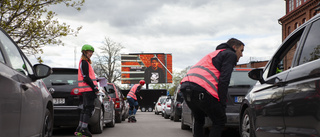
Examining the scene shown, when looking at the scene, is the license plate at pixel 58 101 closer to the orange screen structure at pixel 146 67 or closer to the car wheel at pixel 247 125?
the car wheel at pixel 247 125

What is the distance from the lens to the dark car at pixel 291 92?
3.49 metres

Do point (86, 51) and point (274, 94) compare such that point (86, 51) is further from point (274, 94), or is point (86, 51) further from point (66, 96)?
point (274, 94)

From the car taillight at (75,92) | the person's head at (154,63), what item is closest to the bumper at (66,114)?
the car taillight at (75,92)

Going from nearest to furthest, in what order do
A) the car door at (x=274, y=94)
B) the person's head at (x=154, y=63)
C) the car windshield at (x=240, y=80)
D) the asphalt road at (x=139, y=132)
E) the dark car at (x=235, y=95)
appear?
the car door at (x=274, y=94), the dark car at (x=235, y=95), the car windshield at (x=240, y=80), the asphalt road at (x=139, y=132), the person's head at (x=154, y=63)

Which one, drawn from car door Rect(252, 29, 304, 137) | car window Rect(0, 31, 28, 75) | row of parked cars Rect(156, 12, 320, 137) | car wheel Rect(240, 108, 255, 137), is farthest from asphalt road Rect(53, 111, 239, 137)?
car window Rect(0, 31, 28, 75)

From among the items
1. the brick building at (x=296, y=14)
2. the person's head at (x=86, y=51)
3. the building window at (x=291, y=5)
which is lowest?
the person's head at (x=86, y=51)

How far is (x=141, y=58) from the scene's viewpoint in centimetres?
6231

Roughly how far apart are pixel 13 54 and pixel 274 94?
2.79 m

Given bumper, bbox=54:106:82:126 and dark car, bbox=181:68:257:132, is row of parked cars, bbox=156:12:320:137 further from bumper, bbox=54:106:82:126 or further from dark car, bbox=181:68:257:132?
bumper, bbox=54:106:82:126

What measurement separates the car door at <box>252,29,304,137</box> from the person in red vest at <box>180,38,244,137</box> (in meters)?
0.42

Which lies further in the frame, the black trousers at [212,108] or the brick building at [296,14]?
the brick building at [296,14]

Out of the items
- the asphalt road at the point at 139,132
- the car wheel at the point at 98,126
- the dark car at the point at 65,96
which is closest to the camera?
the dark car at the point at 65,96

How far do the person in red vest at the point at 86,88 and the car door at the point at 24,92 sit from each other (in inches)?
126

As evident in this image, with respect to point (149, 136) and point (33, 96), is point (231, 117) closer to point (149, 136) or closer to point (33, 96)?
point (149, 136)
